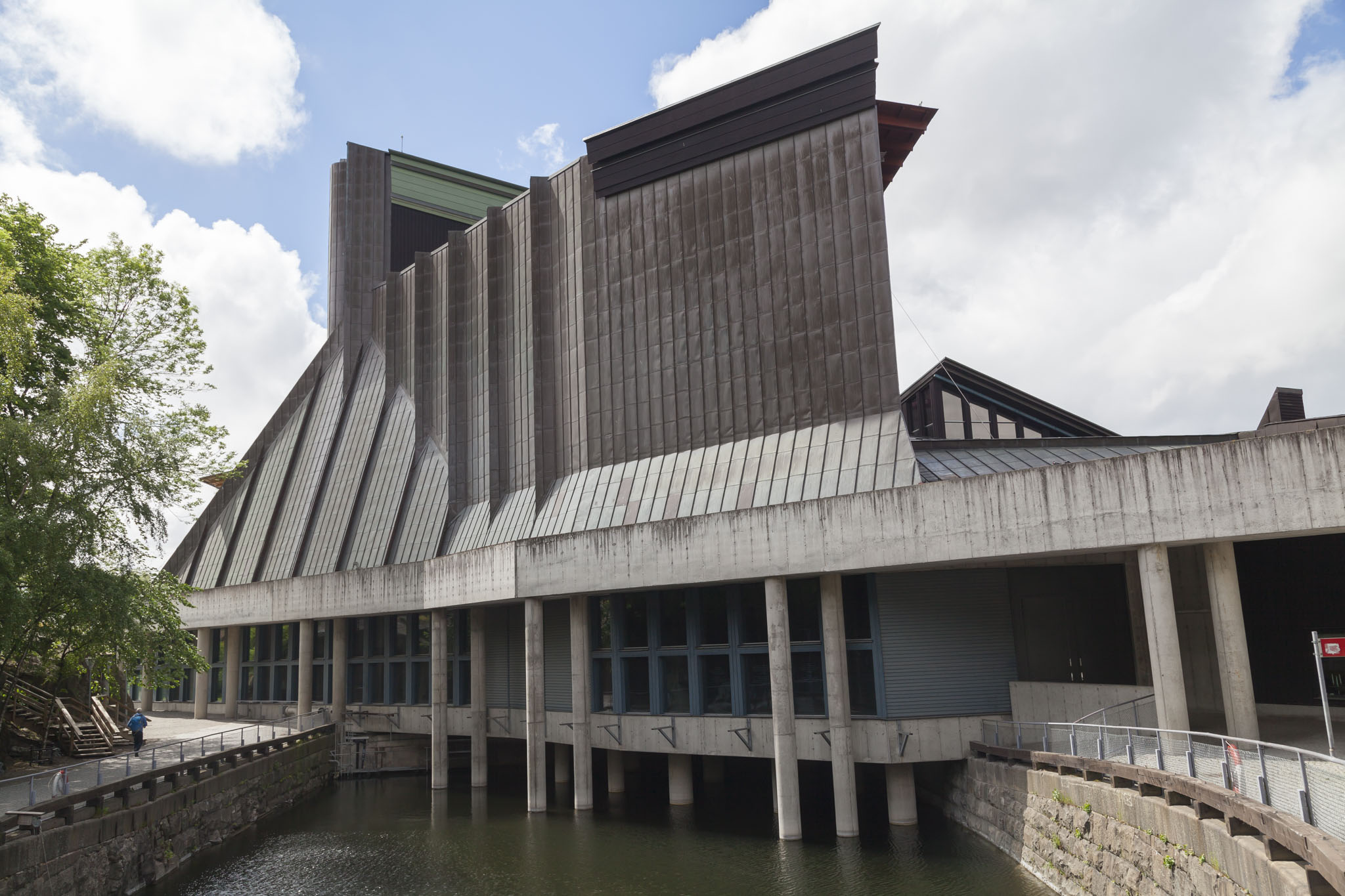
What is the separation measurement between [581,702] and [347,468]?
1022 inches

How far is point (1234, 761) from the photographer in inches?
548

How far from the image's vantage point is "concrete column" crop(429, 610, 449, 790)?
123 feet

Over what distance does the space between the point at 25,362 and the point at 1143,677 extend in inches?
1325

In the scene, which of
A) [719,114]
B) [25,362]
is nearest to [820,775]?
[719,114]

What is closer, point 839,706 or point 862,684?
point 839,706

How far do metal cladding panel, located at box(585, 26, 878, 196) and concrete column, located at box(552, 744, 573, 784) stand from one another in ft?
73.7

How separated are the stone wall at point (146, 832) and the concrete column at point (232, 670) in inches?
743

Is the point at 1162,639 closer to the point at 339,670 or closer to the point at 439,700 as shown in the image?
the point at 439,700

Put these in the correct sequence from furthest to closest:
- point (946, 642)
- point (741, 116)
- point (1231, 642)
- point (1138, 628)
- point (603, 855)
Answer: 1. point (741, 116)
2. point (946, 642)
3. point (1138, 628)
4. point (603, 855)
5. point (1231, 642)

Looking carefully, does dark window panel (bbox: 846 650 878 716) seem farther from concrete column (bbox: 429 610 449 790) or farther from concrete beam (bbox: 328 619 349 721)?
concrete beam (bbox: 328 619 349 721)

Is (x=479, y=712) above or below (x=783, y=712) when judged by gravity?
below

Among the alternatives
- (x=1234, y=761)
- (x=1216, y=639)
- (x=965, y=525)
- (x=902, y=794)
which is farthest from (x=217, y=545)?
(x=1234, y=761)

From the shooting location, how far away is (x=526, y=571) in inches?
1294

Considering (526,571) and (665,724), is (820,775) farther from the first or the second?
(526,571)
